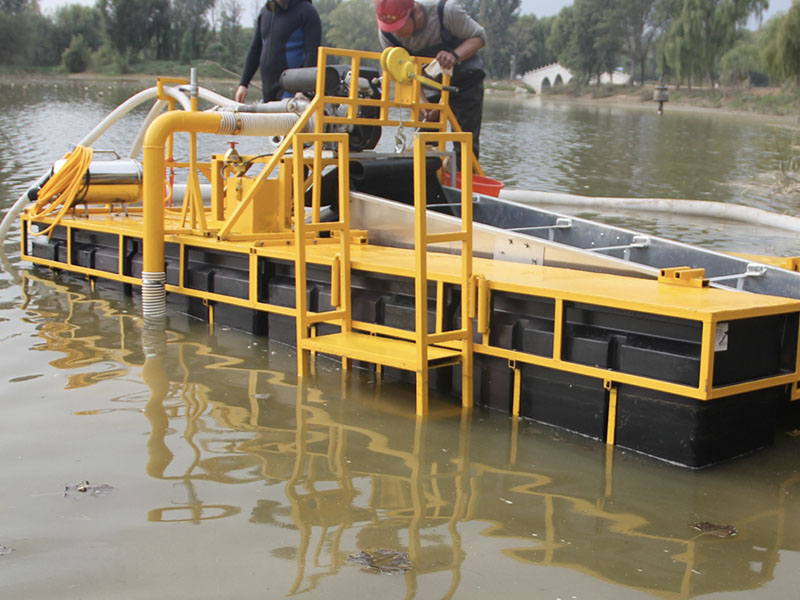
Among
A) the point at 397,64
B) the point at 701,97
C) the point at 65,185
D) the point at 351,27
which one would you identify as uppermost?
the point at 351,27

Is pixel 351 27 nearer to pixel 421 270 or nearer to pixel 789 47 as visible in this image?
pixel 789 47

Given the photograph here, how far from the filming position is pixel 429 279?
18.4 feet

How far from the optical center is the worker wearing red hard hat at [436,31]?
8602 mm

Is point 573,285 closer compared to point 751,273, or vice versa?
point 573,285

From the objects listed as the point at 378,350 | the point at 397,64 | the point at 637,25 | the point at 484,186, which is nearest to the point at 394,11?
the point at 484,186

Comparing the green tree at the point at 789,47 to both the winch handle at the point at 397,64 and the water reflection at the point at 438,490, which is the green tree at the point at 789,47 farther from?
the water reflection at the point at 438,490

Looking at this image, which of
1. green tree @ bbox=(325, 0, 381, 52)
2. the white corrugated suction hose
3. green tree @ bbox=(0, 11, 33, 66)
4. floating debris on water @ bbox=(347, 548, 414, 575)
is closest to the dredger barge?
floating debris on water @ bbox=(347, 548, 414, 575)

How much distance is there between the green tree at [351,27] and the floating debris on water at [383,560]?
13363cm

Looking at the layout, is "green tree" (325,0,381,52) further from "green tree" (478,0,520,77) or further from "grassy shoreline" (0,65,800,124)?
"grassy shoreline" (0,65,800,124)

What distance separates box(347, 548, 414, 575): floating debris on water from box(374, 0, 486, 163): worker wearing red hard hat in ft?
18.2

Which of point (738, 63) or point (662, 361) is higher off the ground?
point (738, 63)

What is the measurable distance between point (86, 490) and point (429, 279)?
2.36 m

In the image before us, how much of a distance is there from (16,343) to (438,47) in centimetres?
475

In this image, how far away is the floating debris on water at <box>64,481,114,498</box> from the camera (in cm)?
409
